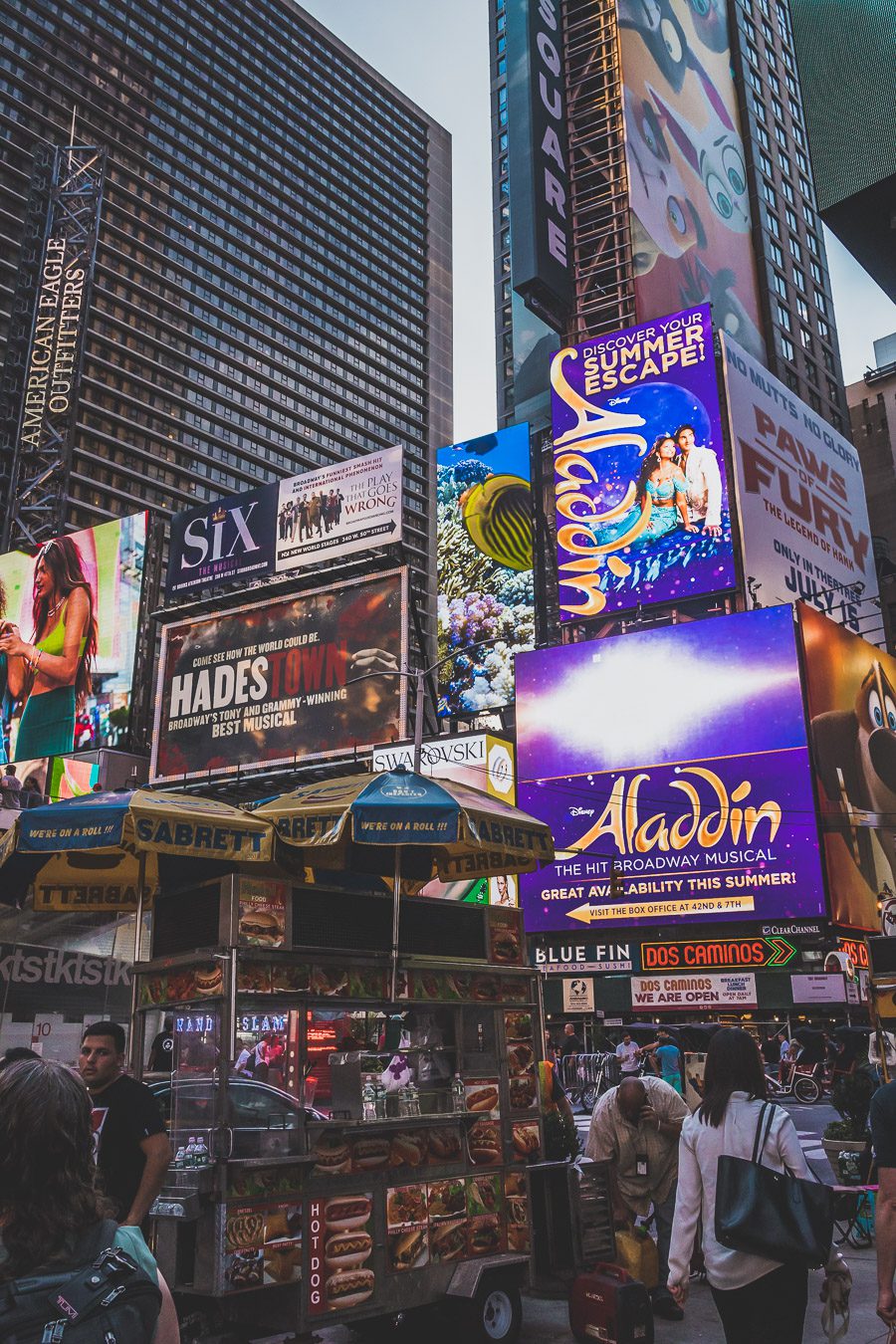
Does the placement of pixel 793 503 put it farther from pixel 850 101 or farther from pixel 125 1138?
pixel 125 1138

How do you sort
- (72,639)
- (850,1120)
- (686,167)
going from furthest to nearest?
1. (686,167)
2. (72,639)
3. (850,1120)

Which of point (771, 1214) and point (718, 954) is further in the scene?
point (718, 954)

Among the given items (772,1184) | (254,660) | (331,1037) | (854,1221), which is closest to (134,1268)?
(772,1184)

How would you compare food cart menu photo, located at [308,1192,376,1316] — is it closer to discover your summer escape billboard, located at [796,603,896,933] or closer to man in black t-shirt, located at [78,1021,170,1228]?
man in black t-shirt, located at [78,1021,170,1228]

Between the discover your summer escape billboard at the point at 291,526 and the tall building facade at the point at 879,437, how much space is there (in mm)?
36812

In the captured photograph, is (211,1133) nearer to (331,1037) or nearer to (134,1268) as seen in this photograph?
(331,1037)

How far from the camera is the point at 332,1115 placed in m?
7.45

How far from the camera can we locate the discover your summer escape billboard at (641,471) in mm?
41969

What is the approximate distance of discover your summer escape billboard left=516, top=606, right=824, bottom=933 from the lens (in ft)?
122

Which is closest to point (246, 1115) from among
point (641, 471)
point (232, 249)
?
point (641, 471)

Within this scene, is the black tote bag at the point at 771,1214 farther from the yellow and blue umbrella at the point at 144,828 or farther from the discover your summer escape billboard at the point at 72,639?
the discover your summer escape billboard at the point at 72,639

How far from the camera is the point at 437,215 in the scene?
14250cm

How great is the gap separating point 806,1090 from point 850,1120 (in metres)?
16.5

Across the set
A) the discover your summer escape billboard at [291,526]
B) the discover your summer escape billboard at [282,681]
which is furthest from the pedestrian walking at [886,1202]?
the discover your summer escape billboard at [291,526]
